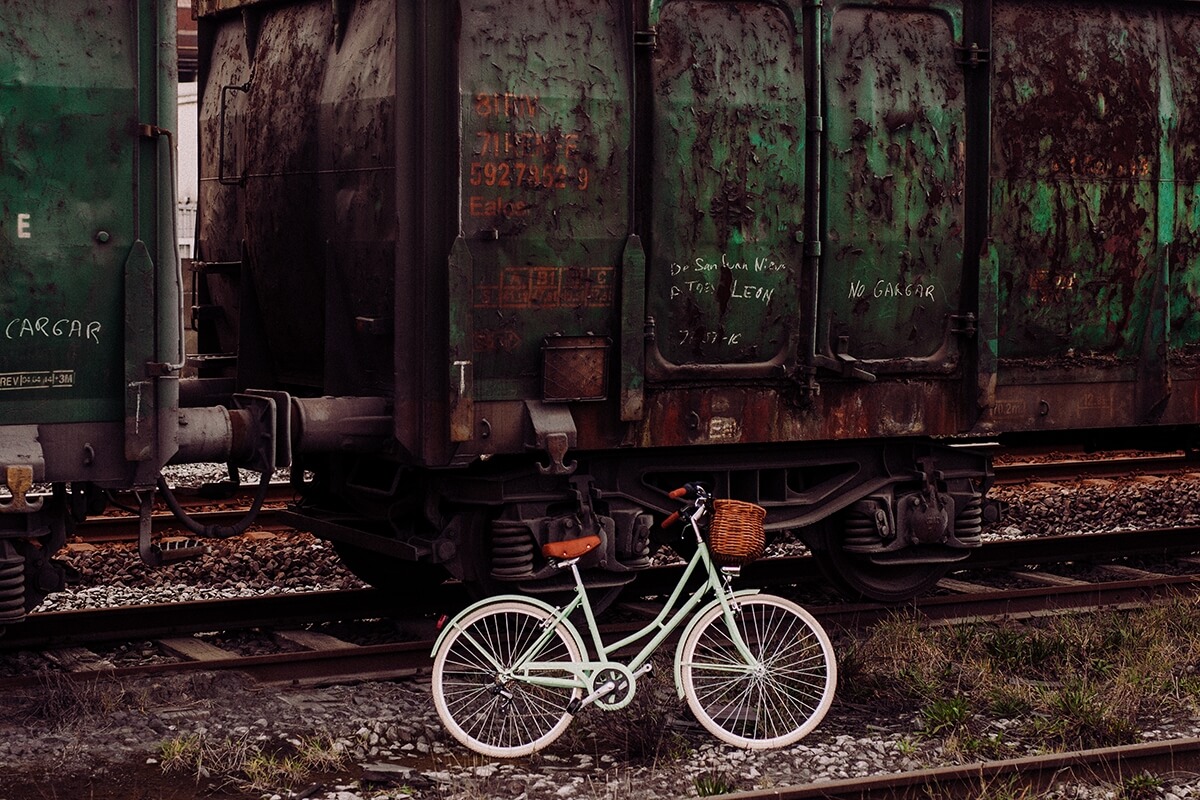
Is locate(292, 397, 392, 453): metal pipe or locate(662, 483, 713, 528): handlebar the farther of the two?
locate(292, 397, 392, 453): metal pipe

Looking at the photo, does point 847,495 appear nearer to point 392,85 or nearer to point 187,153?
point 392,85

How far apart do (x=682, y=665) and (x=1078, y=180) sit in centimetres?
413

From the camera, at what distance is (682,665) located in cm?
686

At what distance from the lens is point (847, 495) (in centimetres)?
911

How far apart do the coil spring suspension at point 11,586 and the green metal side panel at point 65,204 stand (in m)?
0.61

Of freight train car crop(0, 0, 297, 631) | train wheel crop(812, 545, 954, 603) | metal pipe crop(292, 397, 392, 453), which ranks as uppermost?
freight train car crop(0, 0, 297, 631)

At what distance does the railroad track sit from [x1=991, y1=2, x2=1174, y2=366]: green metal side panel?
1442 millimetres

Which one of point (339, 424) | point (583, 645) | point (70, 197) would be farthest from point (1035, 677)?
point (70, 197)

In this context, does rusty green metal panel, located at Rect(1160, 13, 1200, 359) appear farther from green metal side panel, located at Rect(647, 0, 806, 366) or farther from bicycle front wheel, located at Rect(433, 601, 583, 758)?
bicycle front wheel, located at Rect(433, 601, 583, 758)

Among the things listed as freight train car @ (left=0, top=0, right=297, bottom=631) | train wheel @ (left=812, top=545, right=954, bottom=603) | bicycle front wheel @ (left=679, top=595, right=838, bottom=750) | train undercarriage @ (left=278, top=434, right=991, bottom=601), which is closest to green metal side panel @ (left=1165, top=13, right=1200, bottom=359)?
train undercarriage @ (left=278, top=434, right=991, bottom=601)

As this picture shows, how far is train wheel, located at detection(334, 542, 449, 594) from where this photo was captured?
9.60 metres

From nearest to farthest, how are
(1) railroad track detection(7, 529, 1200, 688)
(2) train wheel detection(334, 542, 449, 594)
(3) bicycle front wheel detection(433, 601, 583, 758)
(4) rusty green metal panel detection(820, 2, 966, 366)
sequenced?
(3) bicycle front wheel detection(433, 601, 583, 758) < (1) railroad track detection(7, 529, 1200, 688) < (4) rusty green metal panel detection(820, 2, 966, 366) < (2) train wheel detection(334, 542, 449, 594)

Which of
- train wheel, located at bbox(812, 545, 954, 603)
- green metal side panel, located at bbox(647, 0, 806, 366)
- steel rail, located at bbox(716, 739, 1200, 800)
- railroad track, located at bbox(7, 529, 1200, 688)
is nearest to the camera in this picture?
steel rail, located at bbox(716, 739, 1200, 800)

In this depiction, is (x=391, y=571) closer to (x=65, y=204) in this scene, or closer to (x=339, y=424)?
(x=339, y=424)
